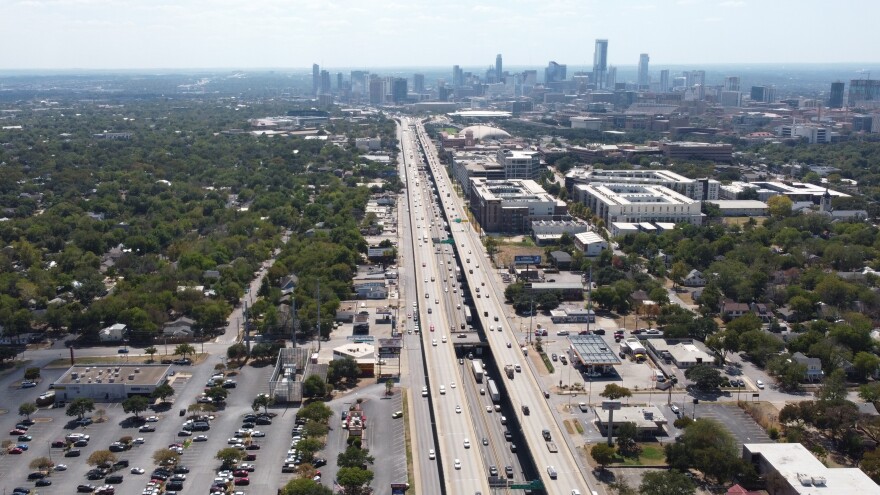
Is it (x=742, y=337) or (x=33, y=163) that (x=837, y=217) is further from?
(x=33, y=163)

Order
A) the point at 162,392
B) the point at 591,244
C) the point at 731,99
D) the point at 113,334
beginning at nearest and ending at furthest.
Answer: the point at 162,392 → the point at 113,334 → the point at 591,244 → the point at 731,99

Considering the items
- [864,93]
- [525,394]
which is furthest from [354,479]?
[864,93]

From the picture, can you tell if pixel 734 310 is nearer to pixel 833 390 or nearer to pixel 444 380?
pixel 833 390

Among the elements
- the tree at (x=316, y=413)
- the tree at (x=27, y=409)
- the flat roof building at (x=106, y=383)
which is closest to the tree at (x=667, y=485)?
the tree at (x=316, y=413)

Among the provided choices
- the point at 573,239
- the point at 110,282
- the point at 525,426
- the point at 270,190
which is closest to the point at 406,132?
the point at 270,190

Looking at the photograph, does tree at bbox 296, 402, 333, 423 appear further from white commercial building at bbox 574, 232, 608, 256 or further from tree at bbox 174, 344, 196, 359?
white commercial building at bbox 574, 232, 608, 256

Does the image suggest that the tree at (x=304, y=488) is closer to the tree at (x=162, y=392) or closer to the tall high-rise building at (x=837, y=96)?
the tree at (x=162, y=392)
